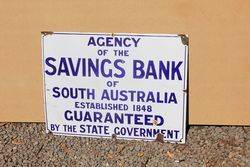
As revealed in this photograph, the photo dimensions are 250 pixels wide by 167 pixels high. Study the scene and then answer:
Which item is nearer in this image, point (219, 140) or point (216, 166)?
point (216, 166)

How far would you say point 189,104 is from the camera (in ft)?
12.3

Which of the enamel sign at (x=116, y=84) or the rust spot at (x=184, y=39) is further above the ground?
the rust spot at (x=184, y=39)

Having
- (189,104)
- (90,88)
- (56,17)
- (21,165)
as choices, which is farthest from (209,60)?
(21,165)

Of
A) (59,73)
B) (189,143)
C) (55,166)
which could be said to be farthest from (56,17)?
(189,143)

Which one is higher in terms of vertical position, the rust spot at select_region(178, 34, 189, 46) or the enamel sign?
the rust spot at select_region(178, 34, 189, 46)

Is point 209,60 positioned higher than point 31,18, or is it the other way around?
point 31,18

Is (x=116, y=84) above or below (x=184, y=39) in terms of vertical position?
below

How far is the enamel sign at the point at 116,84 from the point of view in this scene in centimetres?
357

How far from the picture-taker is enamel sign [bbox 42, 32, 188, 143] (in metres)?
3.57

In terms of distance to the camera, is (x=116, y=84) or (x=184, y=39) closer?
(x=184, y=39)

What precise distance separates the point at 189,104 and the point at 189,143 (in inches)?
12.0

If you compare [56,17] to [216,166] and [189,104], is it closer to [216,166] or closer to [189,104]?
[189,104]

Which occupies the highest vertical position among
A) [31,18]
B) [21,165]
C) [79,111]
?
[31,18]

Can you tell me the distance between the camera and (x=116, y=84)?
368cm
